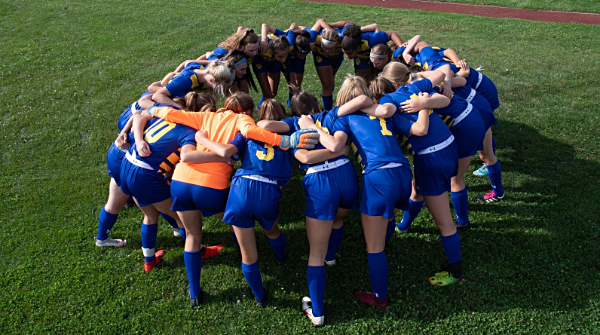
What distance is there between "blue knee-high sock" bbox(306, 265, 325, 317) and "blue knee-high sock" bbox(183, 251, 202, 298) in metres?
1.18

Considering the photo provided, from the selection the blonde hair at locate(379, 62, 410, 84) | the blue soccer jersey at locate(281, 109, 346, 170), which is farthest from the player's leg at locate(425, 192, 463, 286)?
the blonde hair at locate(379, 62, 410, 84)

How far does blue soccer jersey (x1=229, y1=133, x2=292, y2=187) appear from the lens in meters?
3.95

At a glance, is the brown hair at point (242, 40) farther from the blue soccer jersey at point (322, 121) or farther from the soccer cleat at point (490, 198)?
the soccer cleat at point (490, 198)

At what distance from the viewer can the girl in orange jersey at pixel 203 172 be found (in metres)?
3.97

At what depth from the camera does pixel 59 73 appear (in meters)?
9.90

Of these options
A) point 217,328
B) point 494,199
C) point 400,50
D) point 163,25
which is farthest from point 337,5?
point 217,328

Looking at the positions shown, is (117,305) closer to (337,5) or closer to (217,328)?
(217,328)

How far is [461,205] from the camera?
16.6 feet

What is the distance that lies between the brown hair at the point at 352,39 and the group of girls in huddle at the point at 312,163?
203 centimetres

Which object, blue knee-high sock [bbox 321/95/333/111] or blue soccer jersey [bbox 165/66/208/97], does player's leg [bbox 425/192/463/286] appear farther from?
blue knee-high sock [bbox 321/95/333/111]

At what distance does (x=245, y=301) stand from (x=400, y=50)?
455cm

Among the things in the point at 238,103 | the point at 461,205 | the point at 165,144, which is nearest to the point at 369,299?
the point at 461,205

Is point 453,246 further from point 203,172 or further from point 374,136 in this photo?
point 203,172

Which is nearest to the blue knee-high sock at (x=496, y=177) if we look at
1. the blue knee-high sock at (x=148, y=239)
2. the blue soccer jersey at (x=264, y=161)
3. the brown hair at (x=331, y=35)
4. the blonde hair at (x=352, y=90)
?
the blonde hair at (x=352, y=90)
